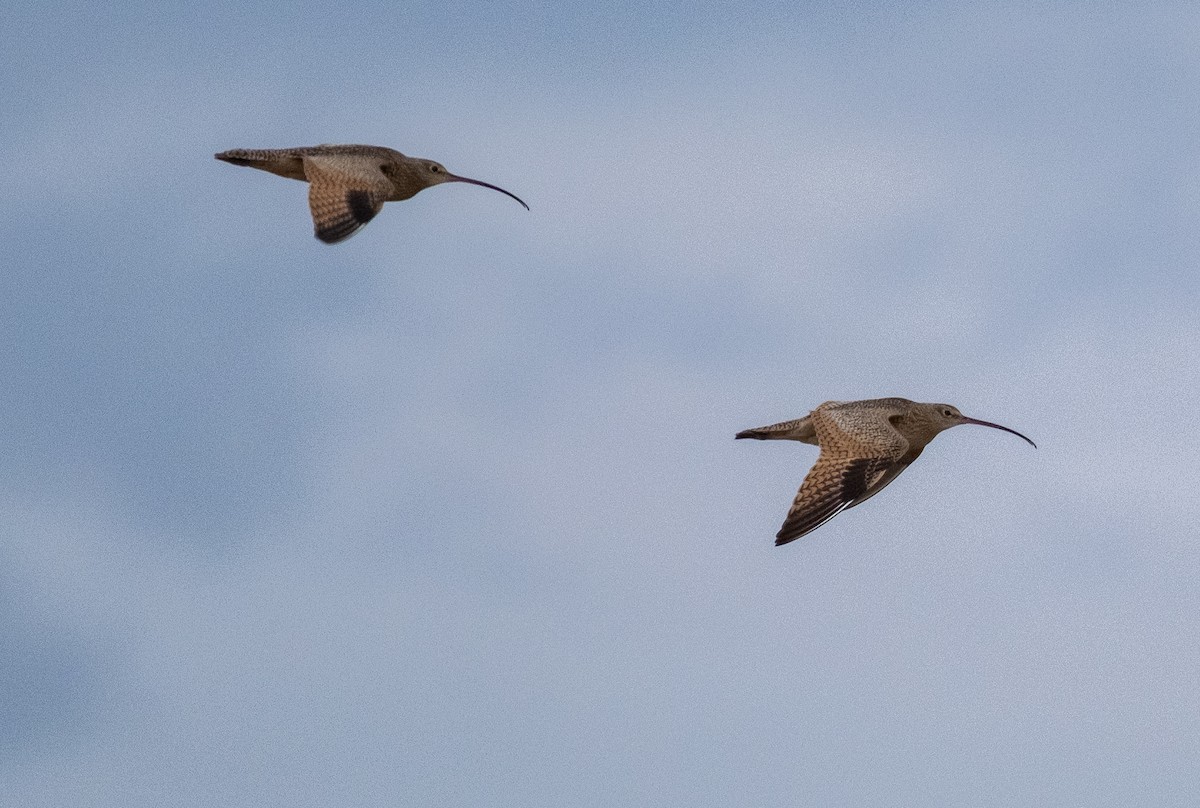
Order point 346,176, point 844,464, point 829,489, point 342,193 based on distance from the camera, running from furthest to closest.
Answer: point 346,176, point 342,193, point 844,464, point 829,489

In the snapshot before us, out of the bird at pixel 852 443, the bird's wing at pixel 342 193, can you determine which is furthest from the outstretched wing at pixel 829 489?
the bird's wing at pixel 342 193

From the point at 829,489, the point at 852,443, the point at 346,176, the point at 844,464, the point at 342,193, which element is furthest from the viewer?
the point at 346,176

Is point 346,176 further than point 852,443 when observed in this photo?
Yes

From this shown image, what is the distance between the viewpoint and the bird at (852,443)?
2717 cm

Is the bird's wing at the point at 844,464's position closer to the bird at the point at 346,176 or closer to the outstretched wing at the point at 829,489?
the outstretched wing at the point at 829,489

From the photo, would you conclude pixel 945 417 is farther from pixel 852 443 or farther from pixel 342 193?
pixel 342 193

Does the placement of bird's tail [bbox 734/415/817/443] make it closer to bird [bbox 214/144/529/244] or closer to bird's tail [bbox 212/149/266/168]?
bird [bbox 214/144/529/244]

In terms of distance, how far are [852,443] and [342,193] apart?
824 centimetres

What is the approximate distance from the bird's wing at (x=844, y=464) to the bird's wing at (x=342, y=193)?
280 inches

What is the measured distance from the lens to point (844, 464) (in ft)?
92.3

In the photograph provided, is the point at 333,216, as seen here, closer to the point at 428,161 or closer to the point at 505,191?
the point at 428,161

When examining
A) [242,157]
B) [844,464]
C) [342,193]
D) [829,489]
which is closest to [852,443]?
[844,464]

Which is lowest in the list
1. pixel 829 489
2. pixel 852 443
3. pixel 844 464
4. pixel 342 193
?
pixel 829 489

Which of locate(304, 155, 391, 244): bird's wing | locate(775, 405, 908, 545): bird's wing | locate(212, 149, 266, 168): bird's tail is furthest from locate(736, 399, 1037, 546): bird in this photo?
locate(212, 149, 266, 168): bird's tail
